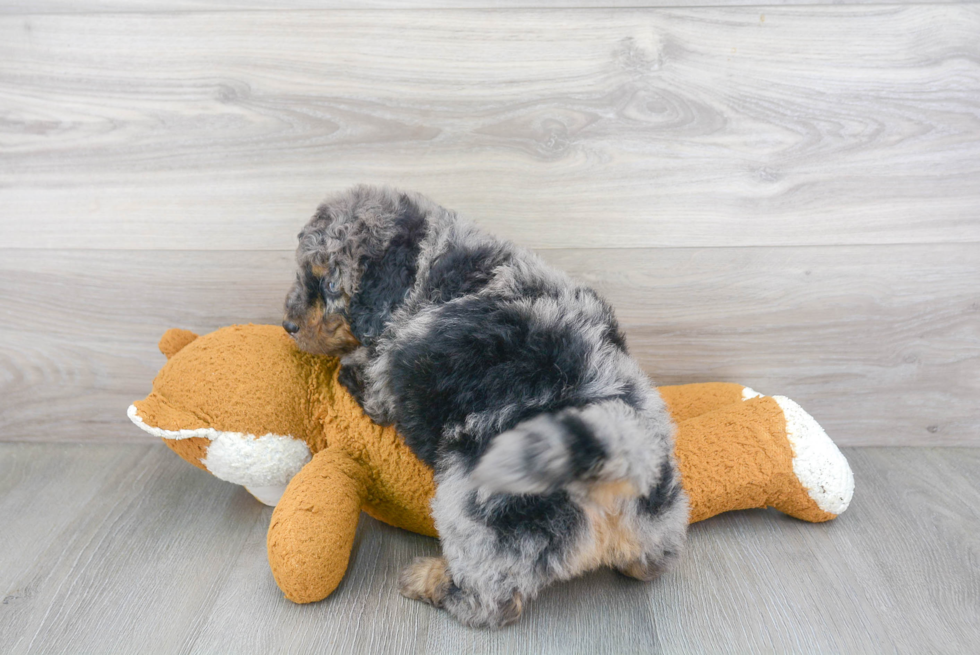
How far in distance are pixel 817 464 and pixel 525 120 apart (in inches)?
37.1

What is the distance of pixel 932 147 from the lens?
4.78 ft

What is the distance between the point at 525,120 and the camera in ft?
4.78

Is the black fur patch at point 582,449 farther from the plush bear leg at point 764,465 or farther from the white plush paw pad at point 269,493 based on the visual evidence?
the white plush paw pad at point 269,493

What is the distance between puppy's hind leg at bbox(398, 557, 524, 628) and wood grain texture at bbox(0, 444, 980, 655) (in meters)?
0.02

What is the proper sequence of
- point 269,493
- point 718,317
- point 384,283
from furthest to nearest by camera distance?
point 718,317, point 269,493, point 384,283

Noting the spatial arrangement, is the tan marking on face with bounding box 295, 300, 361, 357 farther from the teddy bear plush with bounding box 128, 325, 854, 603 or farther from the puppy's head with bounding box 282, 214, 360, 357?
the teddy bear plush with bounding box 128, 325, 854, 603

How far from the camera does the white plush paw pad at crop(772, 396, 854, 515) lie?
1.30 m

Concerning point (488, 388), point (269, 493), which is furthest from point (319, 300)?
point (269, 493)

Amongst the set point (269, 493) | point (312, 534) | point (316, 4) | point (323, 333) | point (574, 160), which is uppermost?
point (316, 4)

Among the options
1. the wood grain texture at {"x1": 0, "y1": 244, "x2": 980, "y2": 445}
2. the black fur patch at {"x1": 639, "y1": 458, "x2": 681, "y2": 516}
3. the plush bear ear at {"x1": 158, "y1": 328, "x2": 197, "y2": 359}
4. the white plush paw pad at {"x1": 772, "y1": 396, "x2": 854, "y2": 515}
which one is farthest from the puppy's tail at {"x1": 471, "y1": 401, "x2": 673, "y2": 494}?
the plush bear ear at {"x1": 158, "y1": 328, "x2": 197, "y2": 359}

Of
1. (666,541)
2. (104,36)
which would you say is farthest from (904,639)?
(104,36)

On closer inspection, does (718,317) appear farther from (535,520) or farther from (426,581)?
(426,581)

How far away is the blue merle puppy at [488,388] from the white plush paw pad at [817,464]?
0.33m

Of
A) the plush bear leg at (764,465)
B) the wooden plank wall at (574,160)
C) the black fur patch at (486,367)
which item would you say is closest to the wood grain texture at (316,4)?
the wooden plank wall at (574,160)
